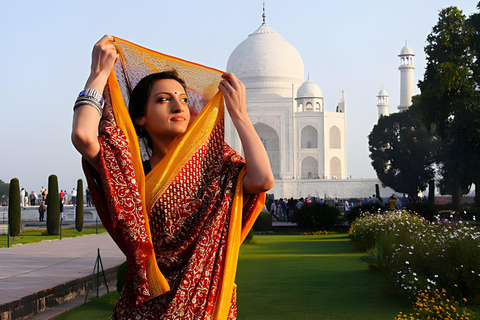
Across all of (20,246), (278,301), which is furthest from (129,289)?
(20,246)

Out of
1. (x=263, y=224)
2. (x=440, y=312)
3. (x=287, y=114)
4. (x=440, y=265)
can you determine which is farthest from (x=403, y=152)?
(x=440, y=312)

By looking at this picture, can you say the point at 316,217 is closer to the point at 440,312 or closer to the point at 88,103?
the point at 440,312

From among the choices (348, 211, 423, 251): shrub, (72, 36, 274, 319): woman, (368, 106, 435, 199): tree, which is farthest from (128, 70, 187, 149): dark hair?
(368, 106, 435, 199): tree

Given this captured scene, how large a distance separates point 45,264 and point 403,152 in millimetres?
22732

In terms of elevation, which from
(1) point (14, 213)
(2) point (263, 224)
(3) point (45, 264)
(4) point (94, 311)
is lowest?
(4) point (94, 311)

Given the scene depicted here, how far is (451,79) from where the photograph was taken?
16.1m

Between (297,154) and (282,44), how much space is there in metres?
6.83

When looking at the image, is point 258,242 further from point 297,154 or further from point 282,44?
point 282,44

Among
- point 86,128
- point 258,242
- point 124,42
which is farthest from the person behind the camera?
point 258,242

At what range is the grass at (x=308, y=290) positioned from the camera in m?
5.02

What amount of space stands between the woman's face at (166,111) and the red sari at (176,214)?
43 mm

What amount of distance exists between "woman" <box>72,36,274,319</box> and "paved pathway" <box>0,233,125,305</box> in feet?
11.8

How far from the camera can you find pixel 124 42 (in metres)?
→ 2.08

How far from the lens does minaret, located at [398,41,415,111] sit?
3878 centimetres
